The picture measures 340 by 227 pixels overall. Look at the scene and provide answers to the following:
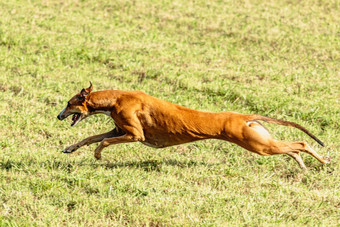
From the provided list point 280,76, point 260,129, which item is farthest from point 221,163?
point 280,76

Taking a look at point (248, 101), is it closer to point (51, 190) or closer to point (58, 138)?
point (58, 138)

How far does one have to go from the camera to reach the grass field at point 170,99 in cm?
689

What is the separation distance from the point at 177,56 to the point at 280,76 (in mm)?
2986

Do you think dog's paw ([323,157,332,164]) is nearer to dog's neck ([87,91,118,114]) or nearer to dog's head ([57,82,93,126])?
dog's neck ([87,91,118,114])

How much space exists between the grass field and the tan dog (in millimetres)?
493

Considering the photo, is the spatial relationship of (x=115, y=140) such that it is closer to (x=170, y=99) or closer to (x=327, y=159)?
(x=327, y=159)

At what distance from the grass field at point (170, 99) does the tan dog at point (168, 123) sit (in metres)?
0.49

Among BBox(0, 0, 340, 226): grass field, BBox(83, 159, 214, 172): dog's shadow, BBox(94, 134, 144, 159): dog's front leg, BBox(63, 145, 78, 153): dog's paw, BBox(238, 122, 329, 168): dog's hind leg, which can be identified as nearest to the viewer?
BBox(0, 0, 340, 226): grass field

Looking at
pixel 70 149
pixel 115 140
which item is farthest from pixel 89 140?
pixel 115 140

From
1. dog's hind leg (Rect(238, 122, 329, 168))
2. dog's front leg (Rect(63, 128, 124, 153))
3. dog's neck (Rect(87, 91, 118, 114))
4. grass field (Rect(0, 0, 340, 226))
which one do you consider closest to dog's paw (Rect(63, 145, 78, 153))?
dog's front leg (Rect(63, 128, 124, 153))

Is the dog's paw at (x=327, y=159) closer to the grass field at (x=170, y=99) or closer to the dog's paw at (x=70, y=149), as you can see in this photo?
the grass field at (x=170, y=99)

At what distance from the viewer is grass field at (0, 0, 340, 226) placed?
271 inches

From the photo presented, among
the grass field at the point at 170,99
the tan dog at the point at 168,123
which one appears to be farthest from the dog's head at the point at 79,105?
the grass field at the point at 170,99

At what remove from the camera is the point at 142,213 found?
6633mm
